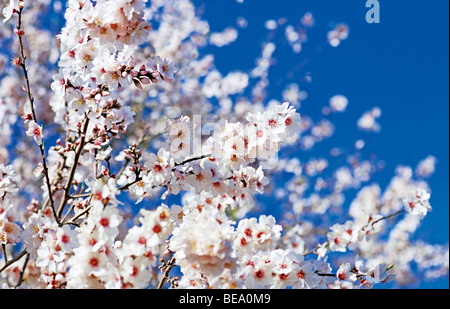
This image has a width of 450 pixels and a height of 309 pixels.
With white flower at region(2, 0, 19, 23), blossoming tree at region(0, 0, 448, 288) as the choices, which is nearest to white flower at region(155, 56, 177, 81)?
blossoming tree at region(0, 0, 448, 288)

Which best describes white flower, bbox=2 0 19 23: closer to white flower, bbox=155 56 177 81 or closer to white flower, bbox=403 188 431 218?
white flower, bbox=155 56 177 81

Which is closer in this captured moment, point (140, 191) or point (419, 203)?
point (140, 191)

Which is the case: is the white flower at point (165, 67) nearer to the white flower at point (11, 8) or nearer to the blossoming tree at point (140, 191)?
the blossoming tree at point (140, 191)

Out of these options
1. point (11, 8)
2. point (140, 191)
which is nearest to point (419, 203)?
point (140, 191)

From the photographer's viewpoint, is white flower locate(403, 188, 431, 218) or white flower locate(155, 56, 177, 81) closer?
white flower locate(155, 56, 177, 81)

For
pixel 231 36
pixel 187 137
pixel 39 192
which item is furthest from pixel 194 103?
pixel 187 137

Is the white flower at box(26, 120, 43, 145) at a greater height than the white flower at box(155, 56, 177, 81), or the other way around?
the white flower at box(155, 56, 177, 81)

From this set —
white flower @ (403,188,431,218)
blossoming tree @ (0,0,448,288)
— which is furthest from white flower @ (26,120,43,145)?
white flower @ (403,188,431,218)

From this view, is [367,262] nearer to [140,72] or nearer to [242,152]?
[242,152]

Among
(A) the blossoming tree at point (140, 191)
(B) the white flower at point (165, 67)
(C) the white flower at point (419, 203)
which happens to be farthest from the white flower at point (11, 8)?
(C) the white flower at point (419, 203)

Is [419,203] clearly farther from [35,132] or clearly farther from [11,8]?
[11,8]

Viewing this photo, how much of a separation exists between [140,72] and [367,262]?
1.91 meters

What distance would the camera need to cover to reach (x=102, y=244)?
1.76m

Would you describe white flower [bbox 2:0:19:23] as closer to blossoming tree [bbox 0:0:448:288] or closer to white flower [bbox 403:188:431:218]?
blossoming tree [bbox 0:0:448:288]
